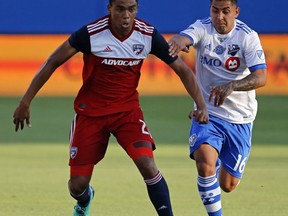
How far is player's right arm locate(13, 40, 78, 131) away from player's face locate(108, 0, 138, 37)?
0.46 metres

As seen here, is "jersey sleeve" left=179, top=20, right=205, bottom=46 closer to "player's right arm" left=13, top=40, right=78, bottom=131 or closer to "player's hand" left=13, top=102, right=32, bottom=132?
"player's right arm" left=13, top=40, right=78, bottom=131

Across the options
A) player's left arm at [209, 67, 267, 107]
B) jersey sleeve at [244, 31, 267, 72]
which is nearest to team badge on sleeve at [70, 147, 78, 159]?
player's left arm at [209, 67, 267, 107]

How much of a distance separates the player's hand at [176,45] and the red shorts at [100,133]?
0.66 meters

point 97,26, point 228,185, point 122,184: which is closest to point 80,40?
point 97,26

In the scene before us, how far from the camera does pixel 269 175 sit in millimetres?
14039

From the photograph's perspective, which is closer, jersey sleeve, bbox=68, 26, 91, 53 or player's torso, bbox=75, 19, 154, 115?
jersey sleeve, bbox=68, 26, 91, 53

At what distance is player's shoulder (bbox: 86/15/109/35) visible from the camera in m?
9.70

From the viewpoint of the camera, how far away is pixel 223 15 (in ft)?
34.0

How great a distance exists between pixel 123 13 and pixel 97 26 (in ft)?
0.92

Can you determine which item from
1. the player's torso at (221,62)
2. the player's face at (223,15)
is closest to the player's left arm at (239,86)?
the player's torso at (221,62)

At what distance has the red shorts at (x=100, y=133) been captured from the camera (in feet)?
32.3

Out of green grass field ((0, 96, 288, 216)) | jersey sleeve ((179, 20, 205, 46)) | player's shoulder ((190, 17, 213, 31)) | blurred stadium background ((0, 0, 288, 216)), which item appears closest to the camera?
jersey sleeve ((179, 20, 205, 46))

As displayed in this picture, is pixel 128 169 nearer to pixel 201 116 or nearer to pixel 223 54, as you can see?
pixel 223 54

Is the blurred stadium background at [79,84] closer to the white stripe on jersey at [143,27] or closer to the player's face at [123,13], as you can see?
the white stripe on jersey at [143,27]
